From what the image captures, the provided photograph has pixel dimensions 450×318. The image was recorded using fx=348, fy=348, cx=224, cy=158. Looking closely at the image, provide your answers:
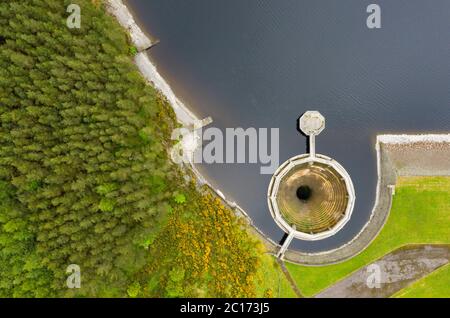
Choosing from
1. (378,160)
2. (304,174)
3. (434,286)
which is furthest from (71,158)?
(434,286)

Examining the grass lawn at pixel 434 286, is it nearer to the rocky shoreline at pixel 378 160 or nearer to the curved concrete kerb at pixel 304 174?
the rocky shoreline at pixel 378 160

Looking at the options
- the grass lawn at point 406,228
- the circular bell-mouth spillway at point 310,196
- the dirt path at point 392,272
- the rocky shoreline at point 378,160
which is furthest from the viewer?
the circular bell-mouth spillway at point 310,196

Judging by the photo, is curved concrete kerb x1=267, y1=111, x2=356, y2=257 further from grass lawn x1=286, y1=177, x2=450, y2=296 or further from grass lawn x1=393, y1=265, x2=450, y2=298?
grass lawn x1=393, y1=265, x2=450, y2=298

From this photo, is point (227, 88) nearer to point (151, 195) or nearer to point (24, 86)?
point (151, 195)

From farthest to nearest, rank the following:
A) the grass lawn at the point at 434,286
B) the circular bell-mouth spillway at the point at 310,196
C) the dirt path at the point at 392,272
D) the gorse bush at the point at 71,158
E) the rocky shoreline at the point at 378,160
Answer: the circular bell-mouth spillway at the point at 310,196 < the rocky shoreline at the point at 378,160 < the dirt path at the point at 392,272 < the grass lawn at the point at 434,286 < the gorse bush at the point at 71,158

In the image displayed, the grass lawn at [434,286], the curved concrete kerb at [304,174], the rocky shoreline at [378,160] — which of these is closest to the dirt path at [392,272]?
the grass lawn at [434,286]

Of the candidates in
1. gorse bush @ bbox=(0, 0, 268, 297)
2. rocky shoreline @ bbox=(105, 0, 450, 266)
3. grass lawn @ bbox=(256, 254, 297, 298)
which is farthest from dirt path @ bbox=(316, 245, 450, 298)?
gorse bush @ bbox=(0, 0, 268, 297)
